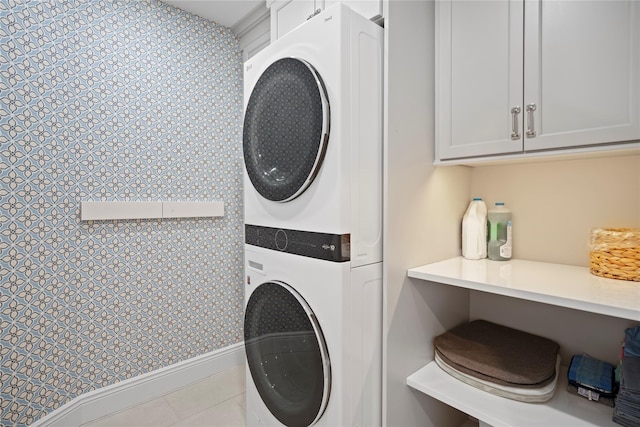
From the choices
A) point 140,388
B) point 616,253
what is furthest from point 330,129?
point 140,388

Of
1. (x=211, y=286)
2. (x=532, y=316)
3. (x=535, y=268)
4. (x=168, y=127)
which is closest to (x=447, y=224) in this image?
(x=535, y=268)

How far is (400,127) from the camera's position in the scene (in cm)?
129

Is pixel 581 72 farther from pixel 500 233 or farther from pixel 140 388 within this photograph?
pixel 140 388

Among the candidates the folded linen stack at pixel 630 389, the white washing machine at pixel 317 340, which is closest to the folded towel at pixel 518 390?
the folded linen stack at pixel 630 389

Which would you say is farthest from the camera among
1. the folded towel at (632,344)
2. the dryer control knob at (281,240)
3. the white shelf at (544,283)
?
the dryer control knob at (281,240)

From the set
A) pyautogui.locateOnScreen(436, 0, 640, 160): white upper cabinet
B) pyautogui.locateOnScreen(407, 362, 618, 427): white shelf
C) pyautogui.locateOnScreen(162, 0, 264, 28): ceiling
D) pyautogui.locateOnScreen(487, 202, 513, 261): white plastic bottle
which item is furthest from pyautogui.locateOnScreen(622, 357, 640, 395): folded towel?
pyautogui.locateOnScreen(162, 0, 264, 28): ceiling

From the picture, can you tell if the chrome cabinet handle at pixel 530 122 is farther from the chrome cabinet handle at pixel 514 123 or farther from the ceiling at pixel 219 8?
the ceiling at pixel 219 8

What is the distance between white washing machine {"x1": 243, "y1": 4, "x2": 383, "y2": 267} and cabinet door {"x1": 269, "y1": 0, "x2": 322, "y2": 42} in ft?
1.13

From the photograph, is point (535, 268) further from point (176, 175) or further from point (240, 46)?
point (240, 46)

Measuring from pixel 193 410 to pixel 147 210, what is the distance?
4.24 feet

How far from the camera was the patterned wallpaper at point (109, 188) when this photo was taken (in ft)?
5.26

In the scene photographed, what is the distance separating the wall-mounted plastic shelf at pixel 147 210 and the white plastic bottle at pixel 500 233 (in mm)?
1808

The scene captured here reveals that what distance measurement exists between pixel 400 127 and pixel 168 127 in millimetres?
1635

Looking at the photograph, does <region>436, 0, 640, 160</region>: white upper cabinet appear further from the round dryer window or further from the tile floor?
the tile floor
